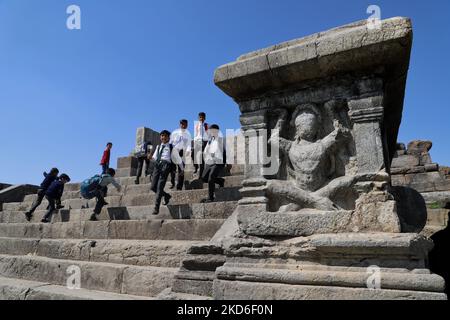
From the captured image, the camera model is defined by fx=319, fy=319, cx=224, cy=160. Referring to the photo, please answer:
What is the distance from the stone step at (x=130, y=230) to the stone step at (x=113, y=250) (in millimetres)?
244

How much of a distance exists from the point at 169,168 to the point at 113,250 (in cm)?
209

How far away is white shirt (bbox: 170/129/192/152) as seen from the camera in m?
7.67

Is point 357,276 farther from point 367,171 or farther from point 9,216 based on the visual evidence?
point 9,216

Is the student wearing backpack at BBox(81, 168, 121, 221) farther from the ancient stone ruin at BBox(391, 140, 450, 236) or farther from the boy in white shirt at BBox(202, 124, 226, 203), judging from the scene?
the ancient stone ruin at BBox(391, 140, 450, 236)

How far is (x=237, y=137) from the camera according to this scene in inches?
350

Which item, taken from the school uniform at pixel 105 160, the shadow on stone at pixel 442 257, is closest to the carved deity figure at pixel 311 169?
the shadow on stone at pixel 442 257

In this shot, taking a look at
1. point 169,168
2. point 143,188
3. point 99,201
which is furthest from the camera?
point 143,188

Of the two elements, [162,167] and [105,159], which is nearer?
[162,167]

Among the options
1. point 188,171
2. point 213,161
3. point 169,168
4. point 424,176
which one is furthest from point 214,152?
point 424,176

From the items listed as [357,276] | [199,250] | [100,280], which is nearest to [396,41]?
[357,276]

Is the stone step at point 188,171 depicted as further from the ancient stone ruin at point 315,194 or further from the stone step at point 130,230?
the ancient stone ruin at point 315,194

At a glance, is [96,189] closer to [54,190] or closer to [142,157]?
[54,190]

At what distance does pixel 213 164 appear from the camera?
5.87m
